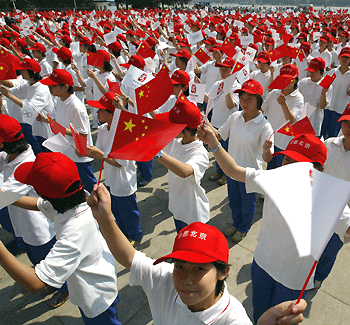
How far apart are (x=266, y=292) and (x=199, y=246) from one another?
4.70ft

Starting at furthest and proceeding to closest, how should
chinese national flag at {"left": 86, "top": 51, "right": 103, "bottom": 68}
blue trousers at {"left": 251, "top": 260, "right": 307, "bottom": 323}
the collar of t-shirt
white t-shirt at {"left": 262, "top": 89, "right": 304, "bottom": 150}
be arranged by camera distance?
chinese national flag at {"left": 86, "top": 51, "right": 103, "bottom": 68}
white t-shirt at {"left": 262, "top": 89, "right": 304, "bottom": 150}
blue trousers at {"left": 251, "top": 260, "right": 307, "bottom": 323}
the collar of t-shirt

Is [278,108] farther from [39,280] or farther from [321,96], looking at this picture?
[39,280]

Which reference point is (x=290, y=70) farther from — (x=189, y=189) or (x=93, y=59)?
(x=93, y=59)

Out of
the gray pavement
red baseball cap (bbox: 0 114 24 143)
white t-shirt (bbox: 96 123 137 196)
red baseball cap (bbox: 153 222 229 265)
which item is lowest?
the gray pavement

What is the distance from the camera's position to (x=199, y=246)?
1389mm

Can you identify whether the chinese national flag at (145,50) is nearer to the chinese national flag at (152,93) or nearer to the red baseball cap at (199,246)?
the chinese national flag at (152,93)

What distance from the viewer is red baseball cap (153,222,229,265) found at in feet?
4.42

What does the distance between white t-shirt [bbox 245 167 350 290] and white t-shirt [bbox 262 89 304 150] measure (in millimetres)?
2513

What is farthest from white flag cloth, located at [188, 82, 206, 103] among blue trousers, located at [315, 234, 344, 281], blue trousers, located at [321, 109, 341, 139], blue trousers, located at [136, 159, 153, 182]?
blue trousers, located at [321, 109, 341, 139]

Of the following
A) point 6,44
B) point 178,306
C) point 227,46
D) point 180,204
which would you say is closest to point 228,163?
point 180,204

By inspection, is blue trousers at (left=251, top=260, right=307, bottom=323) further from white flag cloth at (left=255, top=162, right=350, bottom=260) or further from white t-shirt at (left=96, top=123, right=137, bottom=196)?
white t-shirt at (left=96, top=123, right=137, bottom=196)

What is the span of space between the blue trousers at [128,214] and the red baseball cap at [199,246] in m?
2.46

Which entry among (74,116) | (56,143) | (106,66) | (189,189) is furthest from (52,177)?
(106,66)

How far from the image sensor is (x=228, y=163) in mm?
2344
